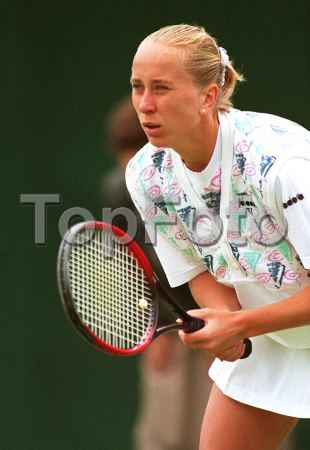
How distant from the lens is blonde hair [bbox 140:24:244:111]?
3.33 meters

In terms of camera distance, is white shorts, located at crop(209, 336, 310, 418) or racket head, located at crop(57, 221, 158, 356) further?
white shorts, located at crop(209, 336, 310, 418)

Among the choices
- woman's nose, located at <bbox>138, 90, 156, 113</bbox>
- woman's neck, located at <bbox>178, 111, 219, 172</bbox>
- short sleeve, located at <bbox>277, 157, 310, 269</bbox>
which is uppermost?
woman's nose, located at <bbox>138, 90, 156, 113</bbox>

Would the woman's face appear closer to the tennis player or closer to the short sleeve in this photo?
the tennis player

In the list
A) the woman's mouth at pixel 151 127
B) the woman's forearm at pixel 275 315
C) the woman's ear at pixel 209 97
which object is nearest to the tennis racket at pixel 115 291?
the woman's forearm at pixel 275 315

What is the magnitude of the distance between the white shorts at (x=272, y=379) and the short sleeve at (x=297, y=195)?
0.48m

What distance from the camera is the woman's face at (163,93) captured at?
10.8 ft

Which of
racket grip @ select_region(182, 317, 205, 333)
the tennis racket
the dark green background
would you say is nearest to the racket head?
the tennis racket

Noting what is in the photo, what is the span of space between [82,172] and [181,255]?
2.01 meters

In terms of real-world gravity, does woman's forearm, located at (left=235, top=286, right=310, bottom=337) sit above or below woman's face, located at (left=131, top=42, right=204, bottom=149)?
below

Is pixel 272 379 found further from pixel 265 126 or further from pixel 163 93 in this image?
pixel 163 93

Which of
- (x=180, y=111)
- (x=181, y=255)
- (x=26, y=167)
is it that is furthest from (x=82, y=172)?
(x=180, y=111)

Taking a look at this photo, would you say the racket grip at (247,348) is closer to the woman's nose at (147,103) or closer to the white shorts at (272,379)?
the white shorts at (272,379)

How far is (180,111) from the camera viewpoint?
3.34 metres

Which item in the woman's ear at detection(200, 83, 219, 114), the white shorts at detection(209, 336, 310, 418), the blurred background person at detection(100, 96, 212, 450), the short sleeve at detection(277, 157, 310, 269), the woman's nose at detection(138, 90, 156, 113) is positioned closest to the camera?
the short sleeve at detection(277, 157, 310, 269)
